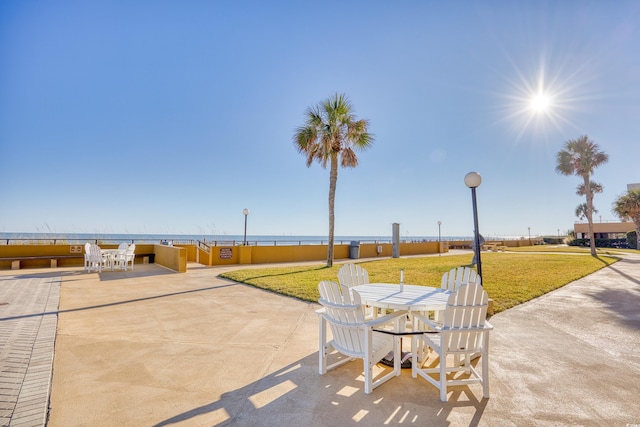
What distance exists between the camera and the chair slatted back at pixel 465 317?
9.15ft

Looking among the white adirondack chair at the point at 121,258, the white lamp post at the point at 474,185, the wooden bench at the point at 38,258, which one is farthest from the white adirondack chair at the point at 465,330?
the wooden bench at the point at 38,258

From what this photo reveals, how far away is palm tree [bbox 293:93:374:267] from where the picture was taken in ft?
44.4

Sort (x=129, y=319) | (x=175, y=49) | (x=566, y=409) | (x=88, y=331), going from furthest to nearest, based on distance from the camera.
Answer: (x=175, y=49)
(x=129, y=319)
(x=88, y=331)
(x=566, y=409)

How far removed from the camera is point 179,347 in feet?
12.6

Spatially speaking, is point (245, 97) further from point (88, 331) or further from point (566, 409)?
point (566, 409)

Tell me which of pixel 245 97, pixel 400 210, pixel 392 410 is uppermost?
pixel 245 97

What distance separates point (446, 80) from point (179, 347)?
15123mm

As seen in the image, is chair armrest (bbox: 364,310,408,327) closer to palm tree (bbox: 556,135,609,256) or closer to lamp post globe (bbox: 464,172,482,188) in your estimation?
lamp post globe (bbox: 464,172,482,188)

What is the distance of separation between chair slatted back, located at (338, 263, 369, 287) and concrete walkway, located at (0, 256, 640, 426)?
3.20 feet

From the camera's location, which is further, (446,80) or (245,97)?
(245,97)

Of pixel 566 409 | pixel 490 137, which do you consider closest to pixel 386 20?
pixel 490 137

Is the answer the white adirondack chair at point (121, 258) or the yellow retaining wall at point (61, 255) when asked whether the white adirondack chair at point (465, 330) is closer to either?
the yellow retaining wall at point (61, 255)

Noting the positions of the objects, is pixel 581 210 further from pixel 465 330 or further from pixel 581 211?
pixel 465 330

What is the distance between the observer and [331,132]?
44.3 feet
